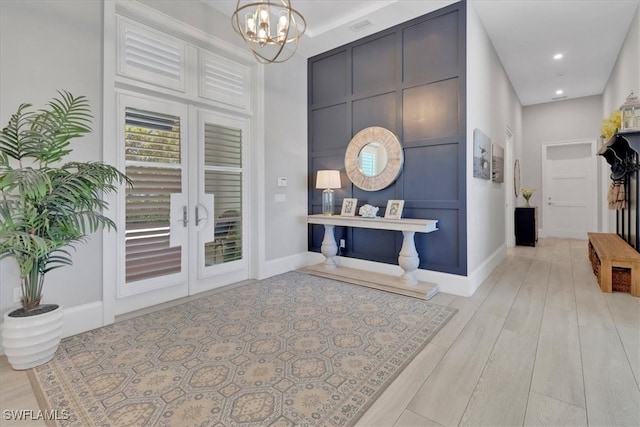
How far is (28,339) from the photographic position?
197 cm

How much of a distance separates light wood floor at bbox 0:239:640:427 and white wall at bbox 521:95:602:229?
5097mm

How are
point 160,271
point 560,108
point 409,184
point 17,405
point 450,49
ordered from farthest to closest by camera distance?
point 560,108
point 409,184
point 450,49
point 160,271
point 17,405

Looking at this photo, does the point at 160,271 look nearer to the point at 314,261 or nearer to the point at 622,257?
the point at 314,261

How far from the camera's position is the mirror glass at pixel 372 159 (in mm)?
4022

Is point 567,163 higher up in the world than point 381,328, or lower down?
higher up

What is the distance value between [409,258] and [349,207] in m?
1.17

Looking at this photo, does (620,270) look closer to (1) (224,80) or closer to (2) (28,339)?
(1) (224,80)

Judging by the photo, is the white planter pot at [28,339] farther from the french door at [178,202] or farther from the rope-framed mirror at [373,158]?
the rope-framed mirror at [373,158]

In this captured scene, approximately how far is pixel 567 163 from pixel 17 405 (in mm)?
9717

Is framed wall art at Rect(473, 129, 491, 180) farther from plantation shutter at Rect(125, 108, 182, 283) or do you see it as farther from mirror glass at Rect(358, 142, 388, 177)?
plantation shutter at Rect(125, 108, 182, 283)

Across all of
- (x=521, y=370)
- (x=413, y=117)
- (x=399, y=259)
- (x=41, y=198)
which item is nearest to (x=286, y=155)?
(x=413, y=117)

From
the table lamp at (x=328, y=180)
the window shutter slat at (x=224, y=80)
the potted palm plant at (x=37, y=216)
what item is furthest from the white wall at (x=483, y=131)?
the potted palm plant at (x=37, y=216)

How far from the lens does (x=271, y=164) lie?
4.23 meters

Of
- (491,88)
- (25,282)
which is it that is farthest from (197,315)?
(491,88)
